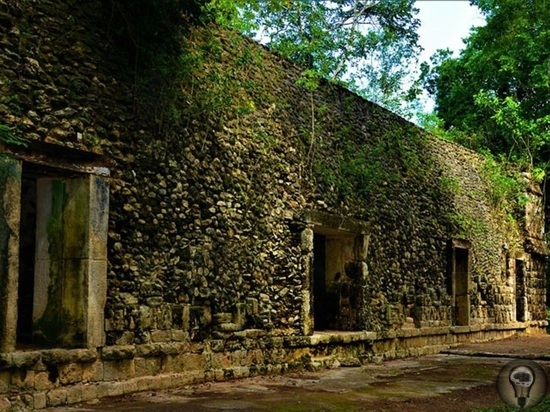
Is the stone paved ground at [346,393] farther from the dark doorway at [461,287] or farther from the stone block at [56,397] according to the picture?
the dark doorway at [461,287]

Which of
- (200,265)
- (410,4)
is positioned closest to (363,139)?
(200,265)

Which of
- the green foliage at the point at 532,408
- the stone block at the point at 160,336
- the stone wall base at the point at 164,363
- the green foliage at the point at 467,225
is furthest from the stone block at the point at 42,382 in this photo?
the green foliage at the point at 467,225

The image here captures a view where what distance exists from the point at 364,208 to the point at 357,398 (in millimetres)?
4881

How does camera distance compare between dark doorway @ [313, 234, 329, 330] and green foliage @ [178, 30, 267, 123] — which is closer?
green foliage @ [178, 30, 267, 123]

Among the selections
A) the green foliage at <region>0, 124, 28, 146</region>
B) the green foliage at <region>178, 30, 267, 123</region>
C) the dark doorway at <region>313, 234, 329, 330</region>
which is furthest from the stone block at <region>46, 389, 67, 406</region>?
the dark doorway at <region>313, 234, 329, 330</region>

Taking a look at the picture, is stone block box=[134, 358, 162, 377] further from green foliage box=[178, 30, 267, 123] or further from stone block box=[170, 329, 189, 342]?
green foliage box=[178, 30, 267, 123]

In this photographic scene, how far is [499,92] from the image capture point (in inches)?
918

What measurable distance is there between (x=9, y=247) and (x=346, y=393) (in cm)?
367

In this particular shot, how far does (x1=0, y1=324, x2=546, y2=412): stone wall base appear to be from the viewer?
19.1ft

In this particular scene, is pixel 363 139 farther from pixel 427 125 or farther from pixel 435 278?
pixel 427 125

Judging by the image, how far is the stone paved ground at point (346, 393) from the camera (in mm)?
6250

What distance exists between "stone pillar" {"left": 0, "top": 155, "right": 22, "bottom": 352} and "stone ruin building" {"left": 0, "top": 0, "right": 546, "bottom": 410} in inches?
0.5

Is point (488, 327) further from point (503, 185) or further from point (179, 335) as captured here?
point (179, 335)

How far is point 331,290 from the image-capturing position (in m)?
11.4
